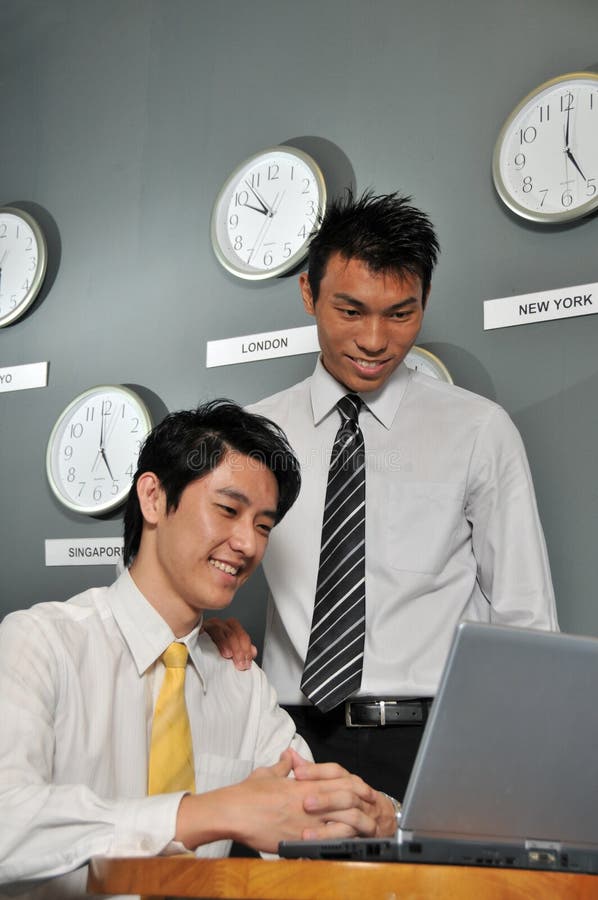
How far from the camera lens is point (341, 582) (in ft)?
7.20

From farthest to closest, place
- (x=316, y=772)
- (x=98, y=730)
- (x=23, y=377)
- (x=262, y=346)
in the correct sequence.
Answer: (x=23, y=377) < (x=262, y=346) < (x=98, y=730) < (x=316, y=772)

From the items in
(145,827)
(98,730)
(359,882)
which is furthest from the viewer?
(98,730)

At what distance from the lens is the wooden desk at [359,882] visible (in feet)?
2.92

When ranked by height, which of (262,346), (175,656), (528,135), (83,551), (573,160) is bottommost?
(175,656)

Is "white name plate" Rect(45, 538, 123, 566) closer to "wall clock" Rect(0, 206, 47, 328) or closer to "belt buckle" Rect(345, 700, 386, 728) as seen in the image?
"wall clock" Rect(0, 206, 47, 328)

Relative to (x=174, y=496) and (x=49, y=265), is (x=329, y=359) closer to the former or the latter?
(x=174, y=496)

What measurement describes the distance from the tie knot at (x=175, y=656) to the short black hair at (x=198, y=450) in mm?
238

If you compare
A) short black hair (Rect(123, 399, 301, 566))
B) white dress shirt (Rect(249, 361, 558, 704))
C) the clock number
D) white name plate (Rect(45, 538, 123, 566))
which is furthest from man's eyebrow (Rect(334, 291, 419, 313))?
white name plate (Rect(45, 538, 123, 566))

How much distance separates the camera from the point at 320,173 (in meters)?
2.97

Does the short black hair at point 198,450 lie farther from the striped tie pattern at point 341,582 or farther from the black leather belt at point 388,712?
the black leather belt at point 388,712

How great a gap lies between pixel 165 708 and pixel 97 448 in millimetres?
1903

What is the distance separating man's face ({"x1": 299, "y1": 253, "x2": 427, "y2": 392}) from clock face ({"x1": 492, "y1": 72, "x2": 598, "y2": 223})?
0.55 metres

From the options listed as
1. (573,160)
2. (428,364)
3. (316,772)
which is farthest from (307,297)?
(316,772)

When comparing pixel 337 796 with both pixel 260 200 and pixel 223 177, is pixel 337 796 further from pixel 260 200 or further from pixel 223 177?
pixel 223 177
